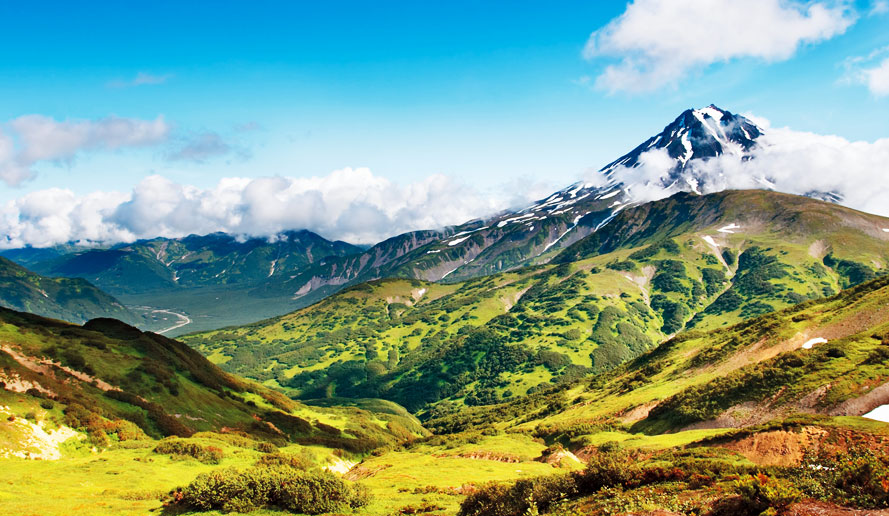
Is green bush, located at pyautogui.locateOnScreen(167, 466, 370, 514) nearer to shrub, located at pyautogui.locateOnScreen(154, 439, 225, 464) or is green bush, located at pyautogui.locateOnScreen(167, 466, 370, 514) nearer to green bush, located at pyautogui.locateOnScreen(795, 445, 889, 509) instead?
shrub, located at pyautogui.locateOnScreen(154, 439, 225, 464)

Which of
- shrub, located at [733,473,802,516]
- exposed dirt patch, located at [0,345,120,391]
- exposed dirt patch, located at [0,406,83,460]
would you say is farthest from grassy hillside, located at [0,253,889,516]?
exposed dirt patch, located at [0,345,120,391]

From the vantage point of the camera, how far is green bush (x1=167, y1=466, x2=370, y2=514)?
33938 millimetres

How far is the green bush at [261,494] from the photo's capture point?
1336 inches

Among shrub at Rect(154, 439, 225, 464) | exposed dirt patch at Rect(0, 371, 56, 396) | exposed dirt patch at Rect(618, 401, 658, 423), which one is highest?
exposed dirt patch at Rect(0, 371, 56, 396)

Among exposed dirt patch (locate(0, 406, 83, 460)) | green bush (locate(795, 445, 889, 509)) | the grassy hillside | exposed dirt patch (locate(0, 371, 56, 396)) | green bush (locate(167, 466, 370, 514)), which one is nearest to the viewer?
green bush (locate(795, 445, 889, 509))

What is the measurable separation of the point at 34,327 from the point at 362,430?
92.7 m

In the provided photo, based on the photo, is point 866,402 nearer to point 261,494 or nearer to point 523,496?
point 523,496

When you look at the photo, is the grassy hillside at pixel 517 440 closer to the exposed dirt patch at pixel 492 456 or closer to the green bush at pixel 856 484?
the green bush at pixel 856 484

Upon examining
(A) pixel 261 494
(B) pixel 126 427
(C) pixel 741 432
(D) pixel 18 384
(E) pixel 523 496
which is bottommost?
(C) pixel 741 432

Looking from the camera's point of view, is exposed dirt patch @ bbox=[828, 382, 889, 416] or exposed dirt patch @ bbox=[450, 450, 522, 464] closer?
exposed dirt patch @ bbox=[828, 382, 889, 416]

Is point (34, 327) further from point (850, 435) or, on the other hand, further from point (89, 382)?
point (850, 435)

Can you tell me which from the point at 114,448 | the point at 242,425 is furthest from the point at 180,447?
the point at 242,425

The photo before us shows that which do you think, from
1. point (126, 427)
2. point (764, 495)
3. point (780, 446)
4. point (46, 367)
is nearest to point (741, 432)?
point (780, 446)

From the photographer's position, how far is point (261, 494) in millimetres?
34469
